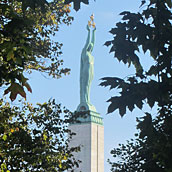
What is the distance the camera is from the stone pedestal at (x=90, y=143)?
1077 inches

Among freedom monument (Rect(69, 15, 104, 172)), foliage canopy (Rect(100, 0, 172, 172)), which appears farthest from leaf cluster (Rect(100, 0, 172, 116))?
freedom monument (Rect(69, 15, 104, 172))

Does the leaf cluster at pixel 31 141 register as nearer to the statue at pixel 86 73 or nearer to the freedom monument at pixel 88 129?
the freedom monument at pixel 88 129

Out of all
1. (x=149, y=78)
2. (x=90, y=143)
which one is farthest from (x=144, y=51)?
(x=90, y=143)

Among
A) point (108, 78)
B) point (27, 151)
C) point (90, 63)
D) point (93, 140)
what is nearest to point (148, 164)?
point (108, 78)

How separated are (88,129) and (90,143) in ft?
3.87

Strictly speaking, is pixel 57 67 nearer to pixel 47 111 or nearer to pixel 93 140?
pixel 47 111

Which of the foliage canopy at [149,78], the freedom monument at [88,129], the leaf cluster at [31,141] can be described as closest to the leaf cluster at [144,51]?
the foliage canopy at [149,78]

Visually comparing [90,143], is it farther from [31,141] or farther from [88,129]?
[31,141]

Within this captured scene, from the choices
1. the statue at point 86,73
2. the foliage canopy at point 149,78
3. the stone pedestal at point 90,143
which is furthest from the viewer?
the statue at point 86,73

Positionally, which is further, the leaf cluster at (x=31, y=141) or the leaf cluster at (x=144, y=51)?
the leaf cluster at (x=31, y=141)

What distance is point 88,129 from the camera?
91.4 ft

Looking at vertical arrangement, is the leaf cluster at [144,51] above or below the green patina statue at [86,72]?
below

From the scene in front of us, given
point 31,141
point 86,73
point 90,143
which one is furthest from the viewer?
point 86,73

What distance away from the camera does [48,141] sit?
23.8 ft
